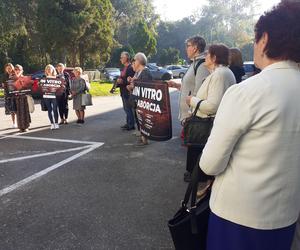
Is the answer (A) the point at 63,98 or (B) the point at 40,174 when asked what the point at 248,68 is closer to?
(A) the point at 63,98

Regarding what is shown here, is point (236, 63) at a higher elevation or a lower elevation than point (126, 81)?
higher

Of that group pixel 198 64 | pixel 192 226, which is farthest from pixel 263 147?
pixel 198 64

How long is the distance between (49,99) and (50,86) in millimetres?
331

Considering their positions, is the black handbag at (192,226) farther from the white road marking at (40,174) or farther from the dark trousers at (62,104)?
the dark trousers at (62,104)

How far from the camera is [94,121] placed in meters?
9.41

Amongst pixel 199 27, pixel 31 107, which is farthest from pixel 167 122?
pixel 199 27

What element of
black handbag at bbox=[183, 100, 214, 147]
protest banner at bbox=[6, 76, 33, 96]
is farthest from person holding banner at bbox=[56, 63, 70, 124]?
black handbag at bbox=[183, 100, 214, 147]

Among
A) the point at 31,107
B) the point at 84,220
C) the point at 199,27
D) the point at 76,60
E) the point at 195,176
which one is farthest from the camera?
the point at 199,27

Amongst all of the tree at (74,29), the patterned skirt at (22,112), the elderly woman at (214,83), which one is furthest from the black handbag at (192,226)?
the tree at (74,29)

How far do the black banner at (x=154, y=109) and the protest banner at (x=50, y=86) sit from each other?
3953mm

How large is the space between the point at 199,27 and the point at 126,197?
291ft

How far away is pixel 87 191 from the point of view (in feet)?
14.0

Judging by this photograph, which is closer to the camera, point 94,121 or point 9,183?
point 9,183

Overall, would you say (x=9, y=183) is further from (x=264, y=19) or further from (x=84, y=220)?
(x=264, y=19)
